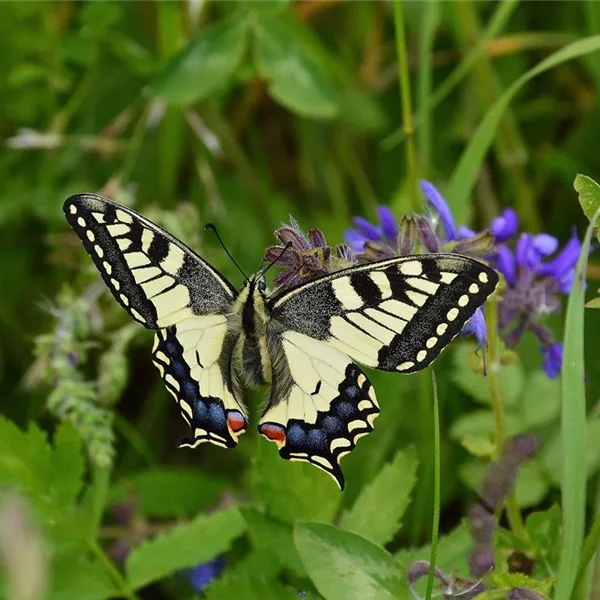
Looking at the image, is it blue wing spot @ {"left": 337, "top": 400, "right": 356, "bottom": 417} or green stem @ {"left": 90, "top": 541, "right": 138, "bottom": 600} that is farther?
green stem @ {"left": 90, "top": 541, "right": 138, "bottom": 600}

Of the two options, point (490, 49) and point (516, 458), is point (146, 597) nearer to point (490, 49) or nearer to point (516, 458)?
point (516, 458)

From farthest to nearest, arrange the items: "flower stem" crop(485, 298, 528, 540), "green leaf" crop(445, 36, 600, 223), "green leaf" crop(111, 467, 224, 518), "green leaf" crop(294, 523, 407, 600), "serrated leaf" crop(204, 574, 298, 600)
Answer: "green leaf" crop(111, 467, 224, 518)
"green leaf" crop(445, 36, 600, 223)
"flower stem" crop(485, 298, 528, 540)
"serrated leaf" crop(204, 574, 298, 600)
"green leaf" crop(294, 523, 407, 600)

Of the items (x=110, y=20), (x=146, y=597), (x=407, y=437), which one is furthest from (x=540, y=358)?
(x=110, y=20)

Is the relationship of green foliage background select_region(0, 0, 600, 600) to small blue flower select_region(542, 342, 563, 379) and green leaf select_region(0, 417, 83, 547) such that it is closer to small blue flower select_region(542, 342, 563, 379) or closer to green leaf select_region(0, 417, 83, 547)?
green leaf select_region(0, 417, 83, 547)

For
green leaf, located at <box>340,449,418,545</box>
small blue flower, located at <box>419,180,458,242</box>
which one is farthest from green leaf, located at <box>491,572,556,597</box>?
small blue flower, located at <box>419,180,458,242</box>

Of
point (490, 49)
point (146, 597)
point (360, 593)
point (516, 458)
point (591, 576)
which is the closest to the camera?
point (360, 593)

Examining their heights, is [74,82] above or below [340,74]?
above

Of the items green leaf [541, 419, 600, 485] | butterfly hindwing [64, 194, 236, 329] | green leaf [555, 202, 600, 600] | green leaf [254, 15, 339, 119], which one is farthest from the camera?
green leaf [254, 15, 339, 119]
